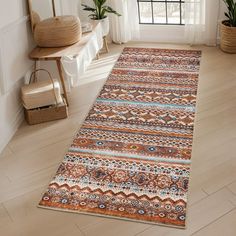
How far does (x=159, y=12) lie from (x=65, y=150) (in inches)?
Answer: 98.3

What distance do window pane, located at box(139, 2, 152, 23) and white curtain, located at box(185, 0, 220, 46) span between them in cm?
50

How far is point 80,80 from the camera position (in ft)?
12.6

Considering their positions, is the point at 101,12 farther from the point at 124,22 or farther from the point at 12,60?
the point at 12,60

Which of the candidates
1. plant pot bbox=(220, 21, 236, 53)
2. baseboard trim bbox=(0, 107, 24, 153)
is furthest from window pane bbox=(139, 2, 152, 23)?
baseboard trim bbox=(0, 107, 24, 153)

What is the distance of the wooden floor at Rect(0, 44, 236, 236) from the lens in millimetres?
2176

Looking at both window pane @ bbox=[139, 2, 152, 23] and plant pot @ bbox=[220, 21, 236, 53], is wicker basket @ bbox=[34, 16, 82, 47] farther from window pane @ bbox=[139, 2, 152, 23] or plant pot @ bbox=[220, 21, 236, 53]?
plant pot @ bbox=[220, 21, 236, 53]

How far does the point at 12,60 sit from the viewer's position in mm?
2975

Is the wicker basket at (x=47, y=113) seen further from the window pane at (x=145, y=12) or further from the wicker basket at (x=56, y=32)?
the window pane at (x=145, y=12)

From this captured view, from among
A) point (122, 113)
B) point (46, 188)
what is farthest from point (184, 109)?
point (46, 188)

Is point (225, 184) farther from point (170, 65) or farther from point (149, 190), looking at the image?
point (170, 65)

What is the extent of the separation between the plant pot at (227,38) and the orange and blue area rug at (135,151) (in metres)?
0.51

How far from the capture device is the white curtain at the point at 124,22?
4457 mm

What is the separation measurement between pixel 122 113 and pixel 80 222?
4.10ft

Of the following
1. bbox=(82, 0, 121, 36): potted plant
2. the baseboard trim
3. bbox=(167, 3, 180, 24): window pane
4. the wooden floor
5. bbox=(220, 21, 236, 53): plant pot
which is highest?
bbox=(82, 0, 121, 36): potted plant
